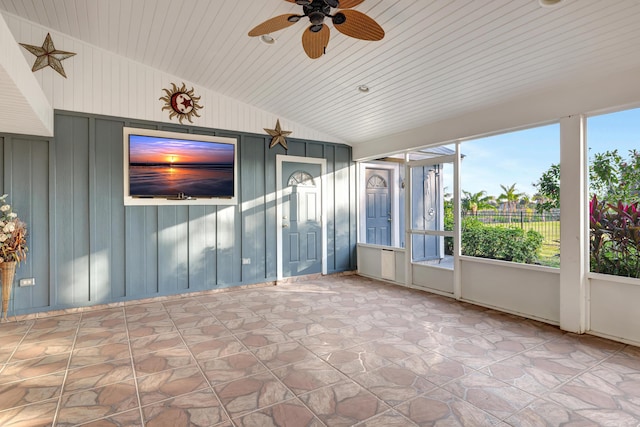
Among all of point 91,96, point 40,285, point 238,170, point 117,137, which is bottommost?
point 40,285

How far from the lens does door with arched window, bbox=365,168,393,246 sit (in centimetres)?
700

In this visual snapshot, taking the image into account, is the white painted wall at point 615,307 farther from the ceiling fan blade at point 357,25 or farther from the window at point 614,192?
the ceiling fan blade at point 357,25

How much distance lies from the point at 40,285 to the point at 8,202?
42.0 inches

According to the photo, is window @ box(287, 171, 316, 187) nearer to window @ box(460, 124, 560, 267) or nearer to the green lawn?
window @ box(460, 124, 560, 267)

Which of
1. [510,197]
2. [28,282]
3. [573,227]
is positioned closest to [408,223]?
[510,197]

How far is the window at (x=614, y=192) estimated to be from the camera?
3.40m

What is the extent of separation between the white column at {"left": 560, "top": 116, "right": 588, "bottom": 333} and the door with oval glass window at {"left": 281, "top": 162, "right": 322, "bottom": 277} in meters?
3.83

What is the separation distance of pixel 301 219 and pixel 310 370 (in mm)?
3697

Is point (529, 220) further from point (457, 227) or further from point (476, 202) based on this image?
point (457, 227)

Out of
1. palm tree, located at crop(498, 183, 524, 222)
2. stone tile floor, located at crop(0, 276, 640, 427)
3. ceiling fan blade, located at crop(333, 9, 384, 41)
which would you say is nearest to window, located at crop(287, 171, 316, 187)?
stone tile floor, located at crop(0, 276, 640, 427)

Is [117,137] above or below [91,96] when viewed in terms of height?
below

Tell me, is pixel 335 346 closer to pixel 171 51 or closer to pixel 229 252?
pixel 229 252

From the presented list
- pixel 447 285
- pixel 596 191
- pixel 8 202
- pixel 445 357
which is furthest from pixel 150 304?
pixel 596 191

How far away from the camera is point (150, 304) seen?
4836 millimetres
